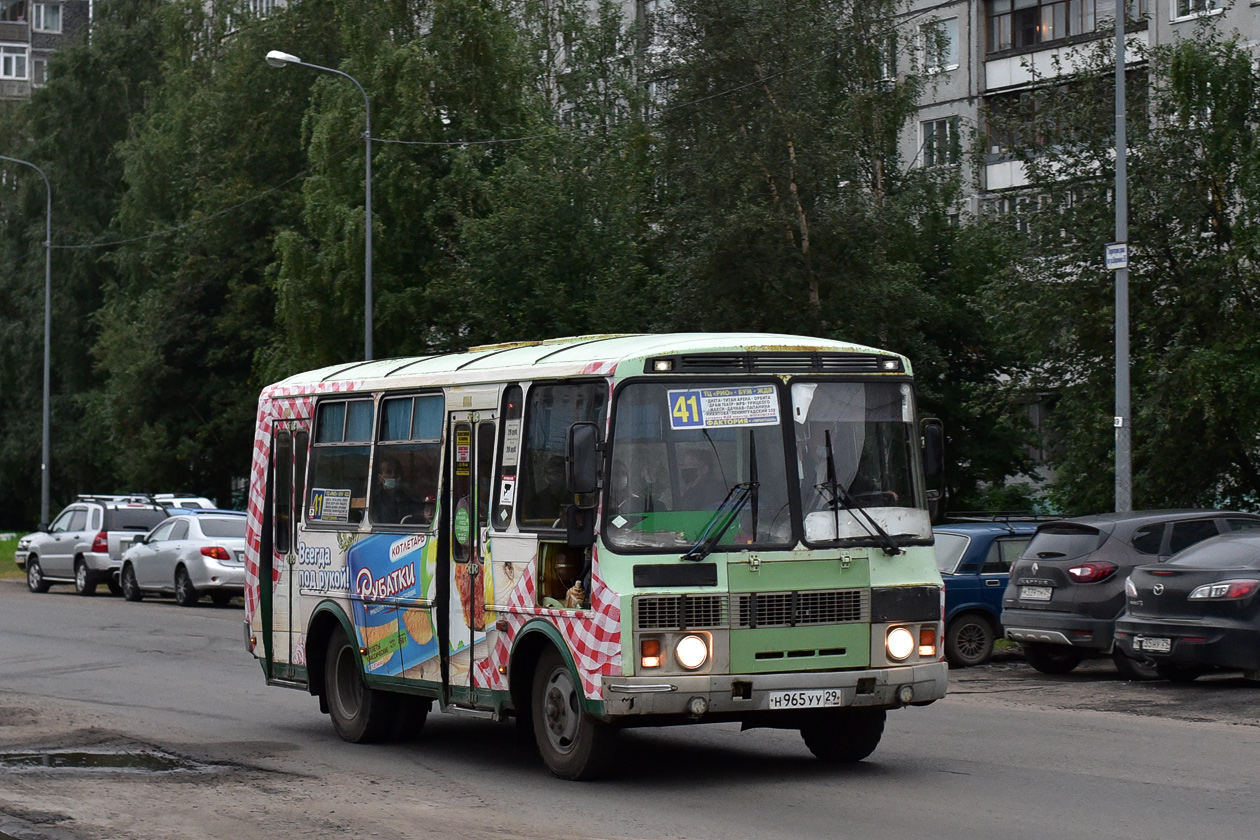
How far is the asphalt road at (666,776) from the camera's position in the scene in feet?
29.8

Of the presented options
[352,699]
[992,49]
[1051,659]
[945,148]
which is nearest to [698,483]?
[352,699]

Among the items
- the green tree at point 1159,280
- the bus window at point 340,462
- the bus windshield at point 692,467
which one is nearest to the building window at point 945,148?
the green tree at point 1159,280

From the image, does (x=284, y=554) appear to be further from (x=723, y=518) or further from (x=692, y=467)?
(x=723, y=518)

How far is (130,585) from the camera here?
3219 centimetres

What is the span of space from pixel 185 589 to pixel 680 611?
22037mm

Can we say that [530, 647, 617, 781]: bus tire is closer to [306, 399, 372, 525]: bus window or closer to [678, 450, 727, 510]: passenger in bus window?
[678, 450, 727, 510]: passenger in bus window

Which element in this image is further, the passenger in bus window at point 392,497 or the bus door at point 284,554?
the bus door at point 284,554

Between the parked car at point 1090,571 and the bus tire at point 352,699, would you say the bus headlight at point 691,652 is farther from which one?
the parked car at point 1090,571

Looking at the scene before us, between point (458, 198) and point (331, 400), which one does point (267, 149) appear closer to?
point (458, 198)

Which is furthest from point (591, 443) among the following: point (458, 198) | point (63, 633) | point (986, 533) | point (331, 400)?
point (458, 198)

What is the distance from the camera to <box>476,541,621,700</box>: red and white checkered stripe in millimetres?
9914

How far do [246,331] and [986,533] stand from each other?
3530 centimetres

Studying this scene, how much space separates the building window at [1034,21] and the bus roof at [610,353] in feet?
121

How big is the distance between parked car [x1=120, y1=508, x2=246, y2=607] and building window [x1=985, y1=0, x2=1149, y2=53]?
26.1 meters
